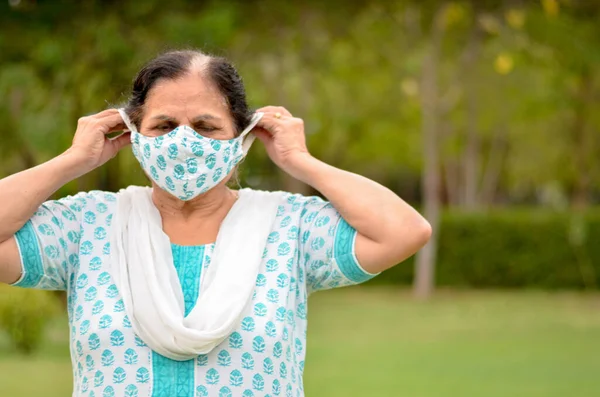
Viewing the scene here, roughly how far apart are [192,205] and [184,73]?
339 millimetres

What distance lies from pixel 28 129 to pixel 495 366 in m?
8.27

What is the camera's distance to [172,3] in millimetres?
17188

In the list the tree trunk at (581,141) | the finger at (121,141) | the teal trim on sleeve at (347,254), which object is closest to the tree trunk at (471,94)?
the tree trunk at (581,141)

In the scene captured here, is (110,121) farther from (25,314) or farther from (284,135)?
(25,314)

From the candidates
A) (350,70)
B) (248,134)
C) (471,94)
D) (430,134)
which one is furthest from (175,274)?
(471,94)

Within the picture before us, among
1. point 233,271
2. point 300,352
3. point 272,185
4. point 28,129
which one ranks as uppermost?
→ point 233,271

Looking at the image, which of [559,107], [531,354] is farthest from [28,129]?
[559,107]

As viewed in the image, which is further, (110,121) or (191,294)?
(110,121)

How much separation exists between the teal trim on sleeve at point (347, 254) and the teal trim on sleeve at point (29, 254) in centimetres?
73

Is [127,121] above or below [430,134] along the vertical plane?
above

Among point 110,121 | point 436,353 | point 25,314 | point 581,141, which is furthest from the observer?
point 581,141

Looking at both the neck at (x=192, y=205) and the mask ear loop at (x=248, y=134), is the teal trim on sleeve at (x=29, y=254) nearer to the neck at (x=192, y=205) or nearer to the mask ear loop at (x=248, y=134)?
the neck at (x=192, y=205)

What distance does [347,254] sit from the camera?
3010 mm

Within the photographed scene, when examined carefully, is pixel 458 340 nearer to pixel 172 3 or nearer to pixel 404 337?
pixel 404 337
